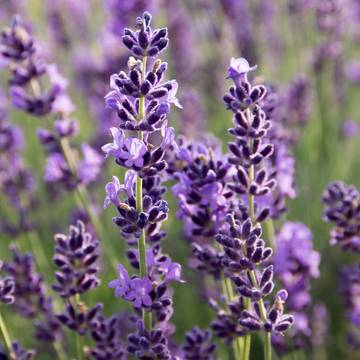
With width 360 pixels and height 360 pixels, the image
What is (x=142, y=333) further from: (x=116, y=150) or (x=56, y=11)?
(x=56, y=11)

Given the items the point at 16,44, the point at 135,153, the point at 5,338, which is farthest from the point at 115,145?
the point at 16,44

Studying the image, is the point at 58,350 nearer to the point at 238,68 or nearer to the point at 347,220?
the point at 347,220

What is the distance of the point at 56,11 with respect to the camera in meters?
5.76

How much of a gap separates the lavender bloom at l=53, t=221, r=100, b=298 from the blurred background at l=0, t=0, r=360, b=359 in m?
0.78

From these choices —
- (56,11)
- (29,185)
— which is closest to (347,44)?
(56,11)

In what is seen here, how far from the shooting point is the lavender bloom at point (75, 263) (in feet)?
7.00

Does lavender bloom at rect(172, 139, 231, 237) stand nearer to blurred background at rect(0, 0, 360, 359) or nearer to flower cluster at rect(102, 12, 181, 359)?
flower cluster at rect(102, 12, 181, 359)

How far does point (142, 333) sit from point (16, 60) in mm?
1422

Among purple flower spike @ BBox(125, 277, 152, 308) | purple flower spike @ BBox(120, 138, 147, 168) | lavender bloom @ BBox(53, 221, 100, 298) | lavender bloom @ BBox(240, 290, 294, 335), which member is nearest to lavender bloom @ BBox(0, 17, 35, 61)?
lavender bloom @ BBox(53, 221, 100, 298)

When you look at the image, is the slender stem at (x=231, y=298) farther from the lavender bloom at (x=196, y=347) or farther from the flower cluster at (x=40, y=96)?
the flower cluster at (x=40, y=96)

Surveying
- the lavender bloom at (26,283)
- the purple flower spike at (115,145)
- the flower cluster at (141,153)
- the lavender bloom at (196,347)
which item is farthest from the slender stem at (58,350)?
the purple flower spike at (115,145)

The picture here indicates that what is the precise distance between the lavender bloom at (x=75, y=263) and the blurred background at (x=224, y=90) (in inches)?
30.8

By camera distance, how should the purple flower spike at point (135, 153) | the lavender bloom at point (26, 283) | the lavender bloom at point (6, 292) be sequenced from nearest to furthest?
the purple flower spike at point (135, 153) → the lavender bloom at point (6, 292) → the lavender bloom at point (26, 283)

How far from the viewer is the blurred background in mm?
3859
